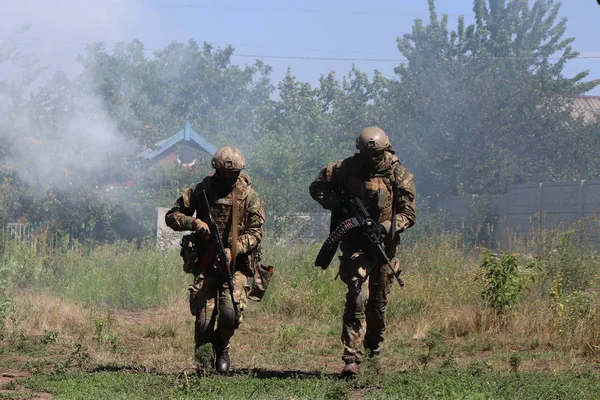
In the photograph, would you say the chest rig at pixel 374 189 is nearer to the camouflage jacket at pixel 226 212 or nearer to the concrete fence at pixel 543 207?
the camouflage jacket at pixel 226 212

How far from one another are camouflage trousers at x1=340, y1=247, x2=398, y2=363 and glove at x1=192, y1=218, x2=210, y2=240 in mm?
1149

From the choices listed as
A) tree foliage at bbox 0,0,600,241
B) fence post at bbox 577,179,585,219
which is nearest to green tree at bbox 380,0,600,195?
tree foliage at bbox 0,0,600,241

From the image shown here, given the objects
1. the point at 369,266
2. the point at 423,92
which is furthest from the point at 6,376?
the point at 423,92

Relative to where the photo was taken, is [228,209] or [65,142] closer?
[228,209]

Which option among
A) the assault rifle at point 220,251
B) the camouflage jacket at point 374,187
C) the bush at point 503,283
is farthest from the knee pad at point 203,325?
the bush at point 503,283

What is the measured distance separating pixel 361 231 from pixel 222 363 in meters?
1.58

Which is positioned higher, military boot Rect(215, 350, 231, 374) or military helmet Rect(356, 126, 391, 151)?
military helmet Rect(356, 126, 391, 151)

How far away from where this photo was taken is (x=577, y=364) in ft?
27.0

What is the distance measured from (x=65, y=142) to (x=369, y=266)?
47.7ft

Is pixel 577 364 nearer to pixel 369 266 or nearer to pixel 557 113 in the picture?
pixel 369 266

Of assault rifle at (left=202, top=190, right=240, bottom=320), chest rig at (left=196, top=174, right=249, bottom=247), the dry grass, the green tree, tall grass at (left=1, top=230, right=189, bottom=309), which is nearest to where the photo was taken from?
assault rifle at (left=202, top=190, right=240, bottom=320)

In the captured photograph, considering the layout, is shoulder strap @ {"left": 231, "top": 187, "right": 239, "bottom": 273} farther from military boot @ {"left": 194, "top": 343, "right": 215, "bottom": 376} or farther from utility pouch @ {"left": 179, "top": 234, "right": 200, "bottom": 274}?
military boot @ {"left": 194, "top": 343, "right": 215, "bottom": 376}

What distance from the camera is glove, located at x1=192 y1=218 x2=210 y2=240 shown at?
7.70 metres

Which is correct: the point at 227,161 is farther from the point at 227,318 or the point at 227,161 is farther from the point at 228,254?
the point at 227,318
